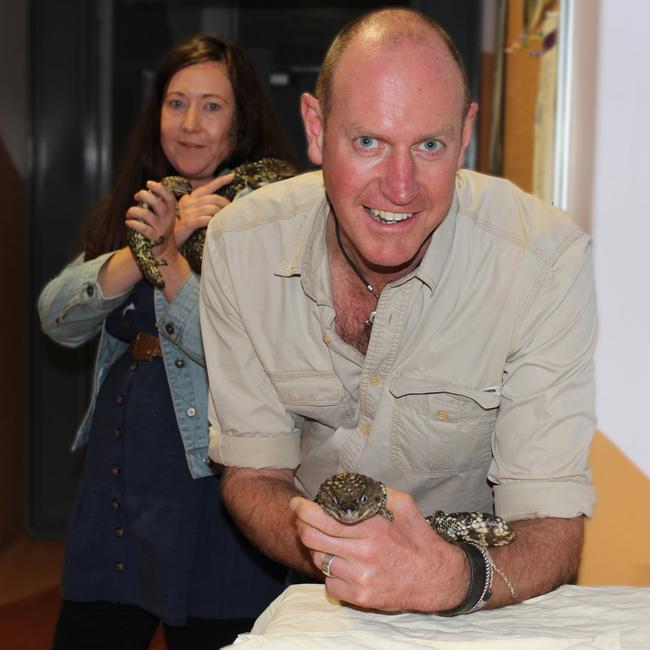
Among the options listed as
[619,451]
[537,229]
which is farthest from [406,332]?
[619,451]

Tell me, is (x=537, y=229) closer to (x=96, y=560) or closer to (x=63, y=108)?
(x=96, y=560)

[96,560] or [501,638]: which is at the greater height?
[501,638]

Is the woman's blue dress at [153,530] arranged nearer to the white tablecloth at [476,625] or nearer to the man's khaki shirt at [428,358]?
the man's khaki shirt at [428,358]

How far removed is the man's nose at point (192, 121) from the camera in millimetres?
2613

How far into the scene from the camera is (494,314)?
179cm

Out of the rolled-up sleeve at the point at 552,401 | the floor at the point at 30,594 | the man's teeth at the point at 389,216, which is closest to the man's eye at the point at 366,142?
the man's teeth at the point at 389,216

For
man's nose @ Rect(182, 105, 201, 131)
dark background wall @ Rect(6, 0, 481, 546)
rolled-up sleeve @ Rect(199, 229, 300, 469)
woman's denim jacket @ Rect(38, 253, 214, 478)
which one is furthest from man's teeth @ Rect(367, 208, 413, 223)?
dark background wall @ Rect(6, 0, 481, 546)

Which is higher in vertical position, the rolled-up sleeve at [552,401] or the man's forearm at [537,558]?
the rolled-up sleeve at [552,401]

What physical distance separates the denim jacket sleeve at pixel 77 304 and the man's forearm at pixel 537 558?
126 cm

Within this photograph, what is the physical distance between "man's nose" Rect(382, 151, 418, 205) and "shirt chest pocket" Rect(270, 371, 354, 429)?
1.29ft

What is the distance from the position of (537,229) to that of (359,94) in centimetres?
40

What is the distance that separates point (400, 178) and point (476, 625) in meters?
0.70

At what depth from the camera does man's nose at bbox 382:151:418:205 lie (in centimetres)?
165

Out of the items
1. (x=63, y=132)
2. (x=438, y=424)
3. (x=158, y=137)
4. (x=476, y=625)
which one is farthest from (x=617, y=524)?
(x=63, y=132)
